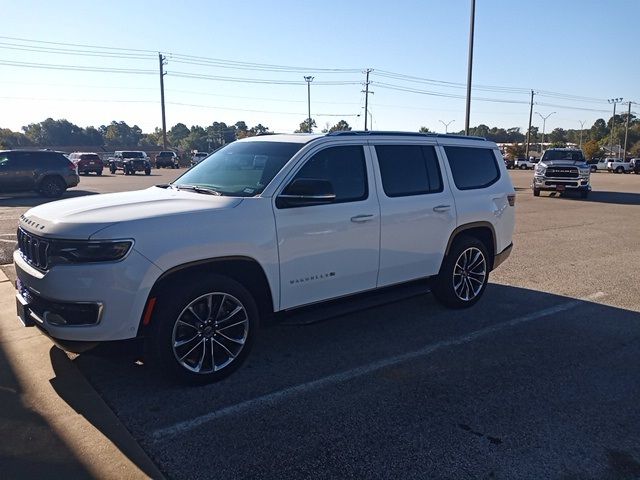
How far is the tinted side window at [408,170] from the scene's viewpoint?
16.7ft

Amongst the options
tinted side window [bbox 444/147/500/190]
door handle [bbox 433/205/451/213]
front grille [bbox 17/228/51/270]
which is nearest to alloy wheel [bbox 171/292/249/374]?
front grille [bbox 17/228/51/270]

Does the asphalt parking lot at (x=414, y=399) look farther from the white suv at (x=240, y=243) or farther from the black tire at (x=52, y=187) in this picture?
the black tire at (x=52, y=187)

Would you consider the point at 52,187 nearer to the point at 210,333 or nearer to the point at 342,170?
the point at 342,170

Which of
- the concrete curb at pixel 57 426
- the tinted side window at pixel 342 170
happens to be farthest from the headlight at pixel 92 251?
the tinted side window at pixel 342 170

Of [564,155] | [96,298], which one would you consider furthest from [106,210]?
[564,155]

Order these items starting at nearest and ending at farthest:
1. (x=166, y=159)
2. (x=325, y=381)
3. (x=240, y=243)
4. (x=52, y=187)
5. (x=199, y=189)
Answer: (x=240, y=243), (x=325, y=381), (x=199, y=189), (x=52, y=187), (x=166, y=159)

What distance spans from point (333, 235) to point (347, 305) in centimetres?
70

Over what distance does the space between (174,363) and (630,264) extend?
7874 mm

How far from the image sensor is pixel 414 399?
387cm

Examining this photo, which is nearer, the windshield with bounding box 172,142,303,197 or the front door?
the front door

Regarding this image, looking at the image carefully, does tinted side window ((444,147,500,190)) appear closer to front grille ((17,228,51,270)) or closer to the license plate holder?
front grille ((17,228,51,270))

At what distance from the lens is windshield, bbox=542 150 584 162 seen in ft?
72.8

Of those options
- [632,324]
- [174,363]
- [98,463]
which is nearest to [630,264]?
[632,324]

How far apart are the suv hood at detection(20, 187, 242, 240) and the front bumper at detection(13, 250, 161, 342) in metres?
0.26
